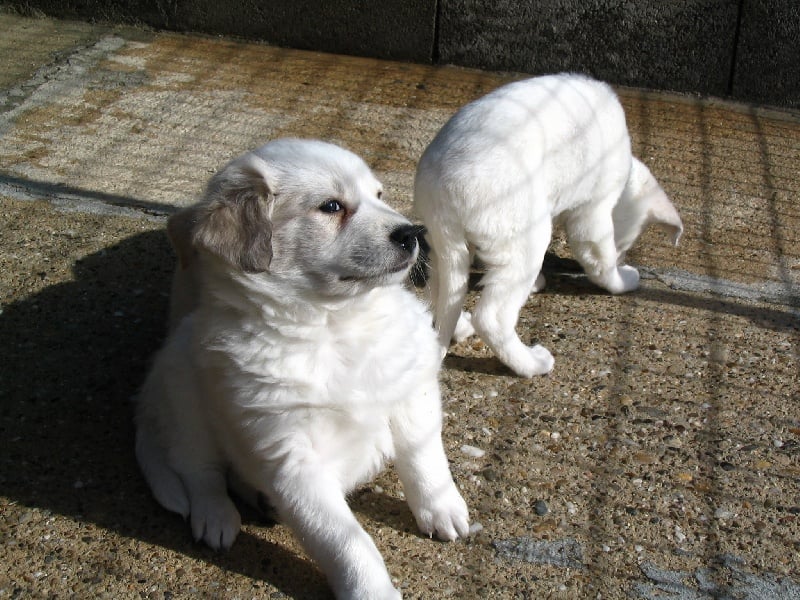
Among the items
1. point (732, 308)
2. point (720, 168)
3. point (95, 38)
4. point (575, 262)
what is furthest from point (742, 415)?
point (95, 38)

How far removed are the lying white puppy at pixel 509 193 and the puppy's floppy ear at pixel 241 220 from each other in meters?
0.95

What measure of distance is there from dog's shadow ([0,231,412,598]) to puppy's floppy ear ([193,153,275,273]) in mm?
956

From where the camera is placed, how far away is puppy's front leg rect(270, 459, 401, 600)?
102 inches

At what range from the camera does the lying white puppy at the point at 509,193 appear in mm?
3533

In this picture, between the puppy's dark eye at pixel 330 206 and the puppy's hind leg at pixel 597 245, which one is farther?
the puppy's hind leg at pixel 597 245

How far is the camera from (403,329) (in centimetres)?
294

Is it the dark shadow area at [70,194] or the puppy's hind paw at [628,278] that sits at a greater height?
the dark shadow area at [70,194]

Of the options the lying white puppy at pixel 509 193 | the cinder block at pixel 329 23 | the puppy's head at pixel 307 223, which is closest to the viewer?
the puppy's head at pixel 307 223

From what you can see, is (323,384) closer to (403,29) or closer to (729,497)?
(729,497)

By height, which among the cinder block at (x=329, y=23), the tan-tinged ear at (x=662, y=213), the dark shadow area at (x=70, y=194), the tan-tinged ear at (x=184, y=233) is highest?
the tan-tinged ear at (x=184, y=233)

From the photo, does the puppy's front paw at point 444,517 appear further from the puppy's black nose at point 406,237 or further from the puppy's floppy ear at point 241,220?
the puppy's floppy ear at point 241,220

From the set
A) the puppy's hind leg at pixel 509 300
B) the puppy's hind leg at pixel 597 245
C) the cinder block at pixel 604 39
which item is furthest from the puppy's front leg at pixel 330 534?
the cinder block at pixel 604 39

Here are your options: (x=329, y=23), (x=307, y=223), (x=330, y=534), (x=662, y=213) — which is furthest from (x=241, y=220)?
(x=329, y=23)

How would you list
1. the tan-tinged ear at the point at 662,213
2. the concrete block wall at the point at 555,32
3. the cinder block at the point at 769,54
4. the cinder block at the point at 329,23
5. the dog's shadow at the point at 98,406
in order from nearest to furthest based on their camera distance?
the dog's shadow at the point at 98,406
the tan-tinged ear at the point at 662,213
the cinder block at the point at 769,54
the concrete block wall at the point at 555,32
the cinder block at the point at 329,23
